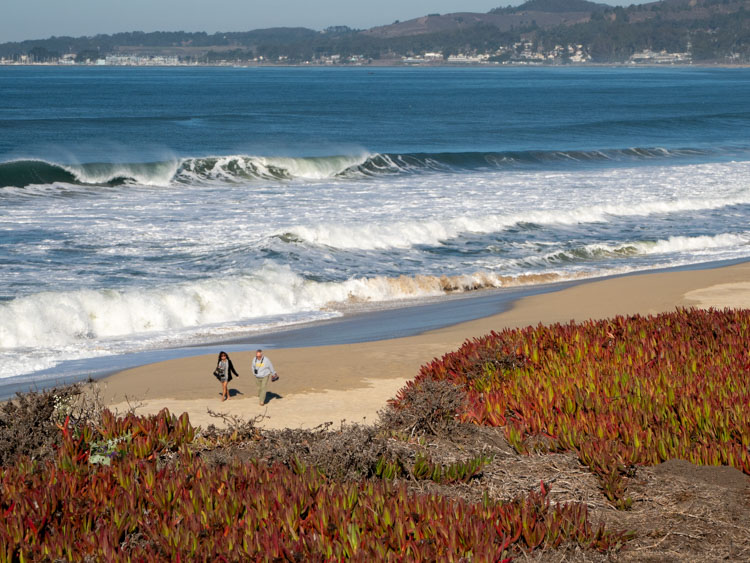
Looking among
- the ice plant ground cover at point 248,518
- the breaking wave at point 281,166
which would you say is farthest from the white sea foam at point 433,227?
the ice plant ground cover at point 248,518

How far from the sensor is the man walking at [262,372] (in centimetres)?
1124

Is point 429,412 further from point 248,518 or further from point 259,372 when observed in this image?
point 259,372

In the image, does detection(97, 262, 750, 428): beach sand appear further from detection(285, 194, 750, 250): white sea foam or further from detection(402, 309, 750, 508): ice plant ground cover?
detection(285, 194, 750, 250): white sea foam

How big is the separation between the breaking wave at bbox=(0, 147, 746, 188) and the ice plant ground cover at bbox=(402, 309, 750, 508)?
31.2 metres

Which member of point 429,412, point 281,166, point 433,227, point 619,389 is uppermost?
point 619,389

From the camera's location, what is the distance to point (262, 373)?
11.3 meters

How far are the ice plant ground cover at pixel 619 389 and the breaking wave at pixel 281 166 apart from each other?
3125 cm

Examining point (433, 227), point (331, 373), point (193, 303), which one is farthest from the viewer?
point (433, 227)

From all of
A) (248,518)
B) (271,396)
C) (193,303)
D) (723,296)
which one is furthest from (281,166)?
(248,518)

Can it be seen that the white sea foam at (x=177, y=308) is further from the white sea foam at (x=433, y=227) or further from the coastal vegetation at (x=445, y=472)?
the coastal vegetation at (x=445, y=472)

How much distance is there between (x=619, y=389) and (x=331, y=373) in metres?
5.58

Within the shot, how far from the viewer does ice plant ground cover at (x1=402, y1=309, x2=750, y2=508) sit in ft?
21.4

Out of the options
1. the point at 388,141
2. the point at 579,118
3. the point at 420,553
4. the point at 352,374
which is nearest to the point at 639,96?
the point at 579,118

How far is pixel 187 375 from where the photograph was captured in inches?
496
